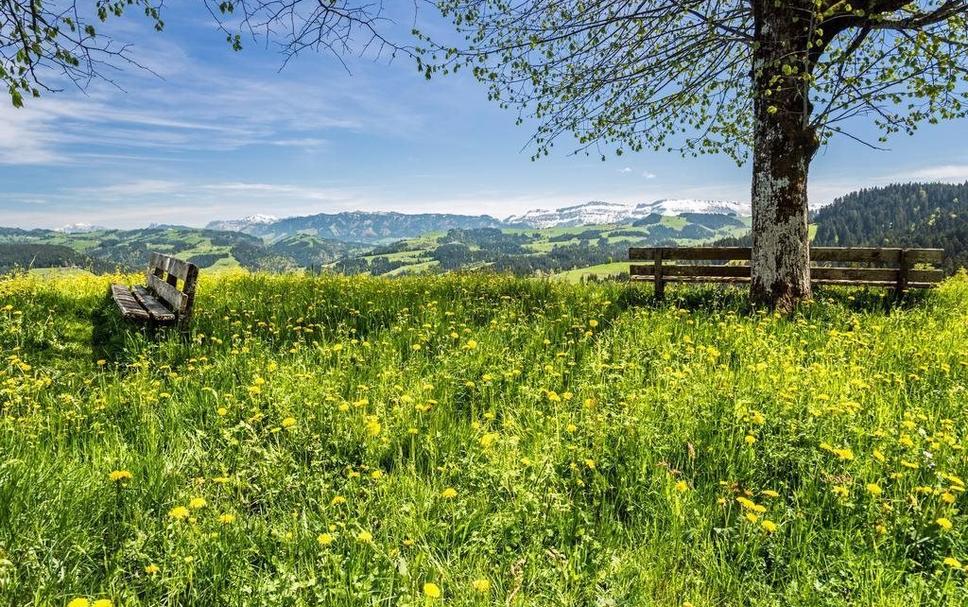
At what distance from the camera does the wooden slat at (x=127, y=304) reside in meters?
7.80

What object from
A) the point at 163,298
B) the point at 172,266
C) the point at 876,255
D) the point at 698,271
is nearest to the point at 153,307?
the point at 163,298

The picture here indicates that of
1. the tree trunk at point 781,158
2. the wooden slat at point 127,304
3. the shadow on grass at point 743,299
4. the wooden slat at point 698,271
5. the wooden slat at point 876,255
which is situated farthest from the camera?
the wooden slat at point 698,271

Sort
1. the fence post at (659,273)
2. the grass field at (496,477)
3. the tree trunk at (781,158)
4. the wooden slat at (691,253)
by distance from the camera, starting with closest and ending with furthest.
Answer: the grass field at (496,477)
the tree trunk at (781,158)
the wooden slat at (691,253)
the fence post at (659,273)

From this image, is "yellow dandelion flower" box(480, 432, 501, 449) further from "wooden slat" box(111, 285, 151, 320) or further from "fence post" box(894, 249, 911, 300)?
"fence post" box(894, 249, 911, 300)

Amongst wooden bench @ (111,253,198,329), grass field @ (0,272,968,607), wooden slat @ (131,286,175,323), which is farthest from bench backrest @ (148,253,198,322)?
grass field @ (0,272,968,607)

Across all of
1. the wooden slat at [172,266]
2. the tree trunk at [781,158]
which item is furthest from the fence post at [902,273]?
the wooden slat at [172,266]

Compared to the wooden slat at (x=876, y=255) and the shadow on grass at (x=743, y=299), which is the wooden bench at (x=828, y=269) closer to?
the wooden slat at (x=876, y=255)

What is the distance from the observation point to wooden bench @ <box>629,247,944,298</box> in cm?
1138

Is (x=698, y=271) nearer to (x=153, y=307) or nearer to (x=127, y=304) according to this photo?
(x=153, y=307)

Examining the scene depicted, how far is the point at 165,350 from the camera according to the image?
6.94 meters

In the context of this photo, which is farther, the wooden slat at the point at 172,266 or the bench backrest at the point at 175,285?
the wooden slat at the point at 172,266

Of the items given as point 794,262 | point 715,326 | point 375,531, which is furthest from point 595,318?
point 375,531

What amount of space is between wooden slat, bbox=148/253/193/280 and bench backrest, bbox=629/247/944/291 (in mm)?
9533

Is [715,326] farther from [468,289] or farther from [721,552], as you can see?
[721,552]
